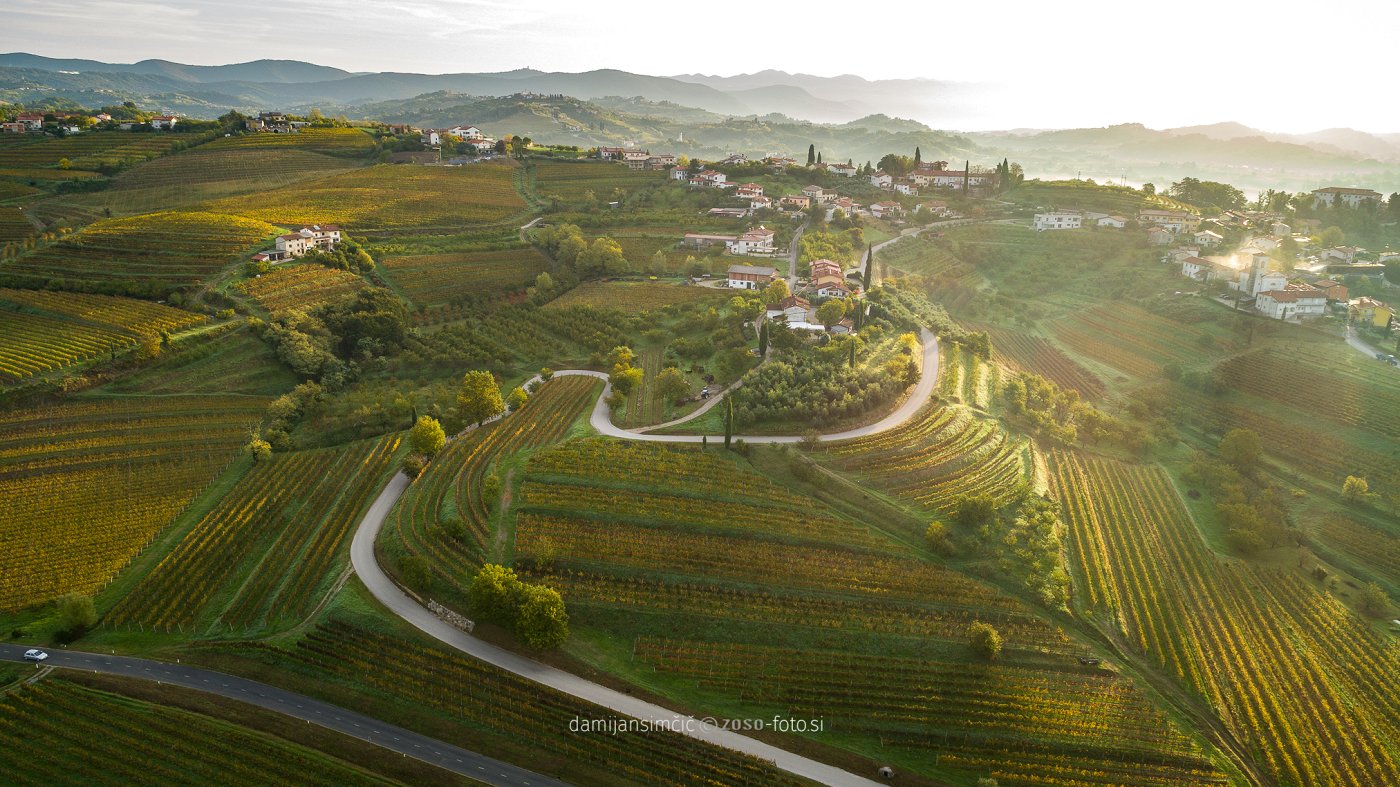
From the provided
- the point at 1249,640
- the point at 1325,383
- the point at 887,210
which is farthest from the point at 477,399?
the point at 887,210

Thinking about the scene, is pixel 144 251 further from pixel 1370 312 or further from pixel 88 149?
pixel 1370 312

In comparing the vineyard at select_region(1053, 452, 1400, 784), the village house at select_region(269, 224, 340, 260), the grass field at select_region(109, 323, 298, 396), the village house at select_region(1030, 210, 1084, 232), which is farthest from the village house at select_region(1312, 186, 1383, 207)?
the grass field at select_region(109, 323, 298, 396)

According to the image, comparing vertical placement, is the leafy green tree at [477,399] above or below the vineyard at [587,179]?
below

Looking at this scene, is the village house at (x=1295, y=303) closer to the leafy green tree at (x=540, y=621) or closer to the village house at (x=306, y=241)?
the leafy green tree at (x=540, y=621)

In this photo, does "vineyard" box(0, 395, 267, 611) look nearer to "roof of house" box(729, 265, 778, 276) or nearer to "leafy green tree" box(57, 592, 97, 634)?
"leafy green tree" box(57, 592, 97, 634)

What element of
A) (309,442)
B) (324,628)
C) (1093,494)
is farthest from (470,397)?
(1093,494)

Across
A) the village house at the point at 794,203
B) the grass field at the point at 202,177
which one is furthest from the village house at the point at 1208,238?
the grass field at the point at 202,177

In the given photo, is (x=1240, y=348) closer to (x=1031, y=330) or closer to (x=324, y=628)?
(x=1031, y=330)
